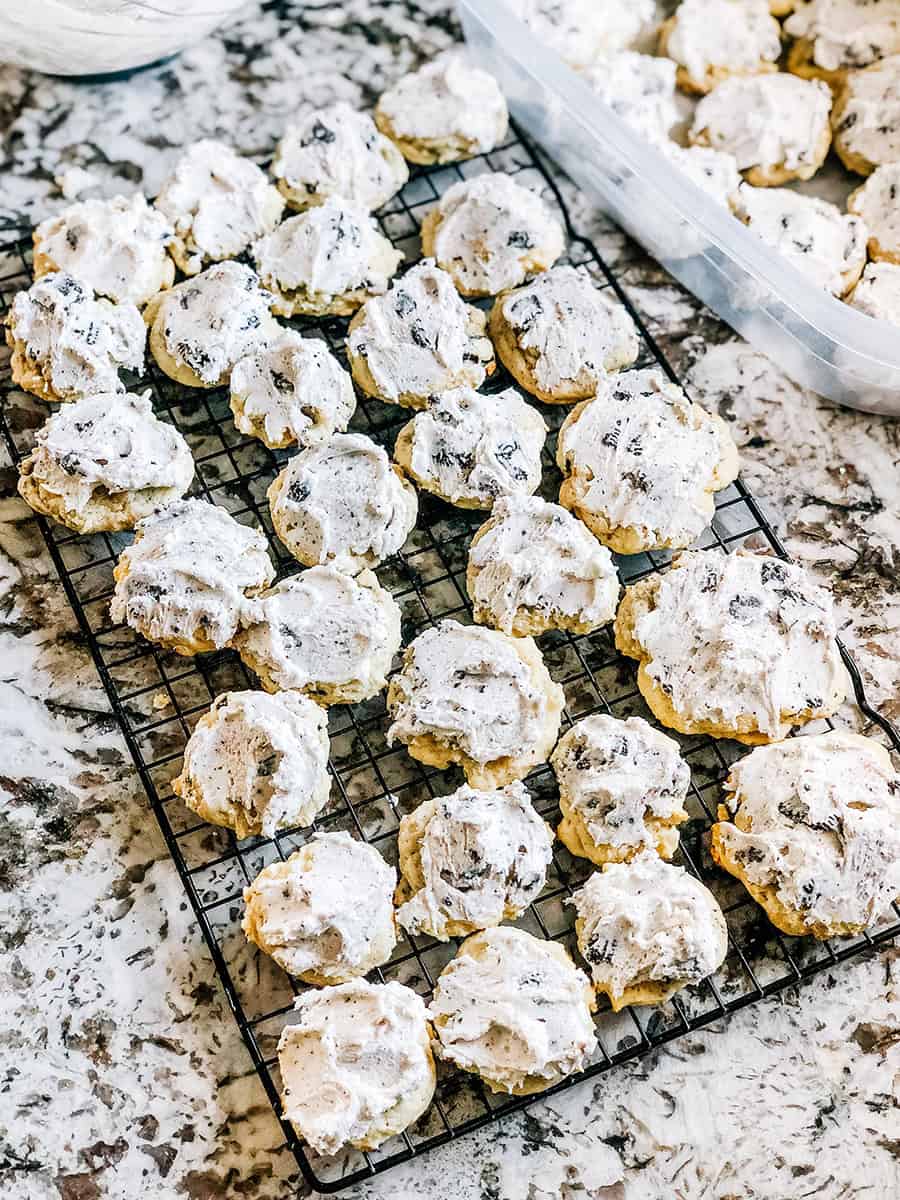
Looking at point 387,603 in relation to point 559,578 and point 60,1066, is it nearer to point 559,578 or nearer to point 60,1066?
point 559,578

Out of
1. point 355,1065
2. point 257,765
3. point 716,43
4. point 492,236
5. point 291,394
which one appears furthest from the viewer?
point 716,43

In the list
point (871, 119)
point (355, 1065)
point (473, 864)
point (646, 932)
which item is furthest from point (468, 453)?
point (871, 119)

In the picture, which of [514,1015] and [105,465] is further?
[105,465]

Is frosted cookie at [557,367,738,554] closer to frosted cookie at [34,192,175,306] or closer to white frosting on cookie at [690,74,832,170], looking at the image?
white frosting on cookie at [690,74,832,170]

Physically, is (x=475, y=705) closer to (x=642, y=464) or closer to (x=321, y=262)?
(x=642, y=464)

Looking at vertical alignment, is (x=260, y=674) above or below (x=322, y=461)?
below

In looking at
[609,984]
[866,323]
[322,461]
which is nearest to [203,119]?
[322,461]
